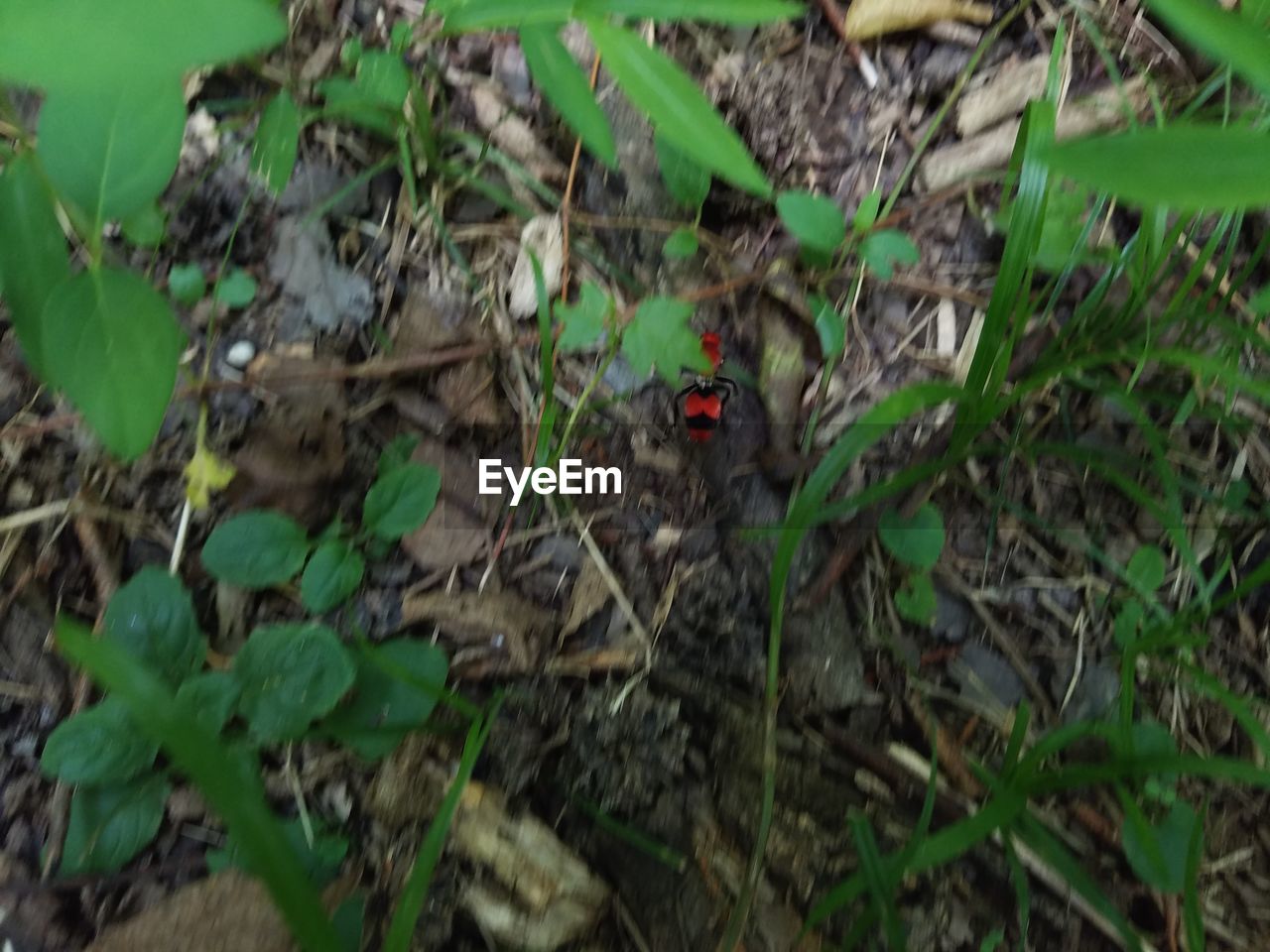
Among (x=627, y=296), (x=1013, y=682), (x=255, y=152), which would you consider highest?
(x=255, y=152)

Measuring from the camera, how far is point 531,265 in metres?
1.15

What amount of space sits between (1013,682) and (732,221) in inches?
29.6

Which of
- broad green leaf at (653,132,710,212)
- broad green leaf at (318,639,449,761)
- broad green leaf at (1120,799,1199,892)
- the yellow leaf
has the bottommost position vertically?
broad green leaf at (1120,799,1199,892)

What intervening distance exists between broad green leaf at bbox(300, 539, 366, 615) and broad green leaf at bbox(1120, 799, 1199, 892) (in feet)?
3.11

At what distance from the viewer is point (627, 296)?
45.8 inches

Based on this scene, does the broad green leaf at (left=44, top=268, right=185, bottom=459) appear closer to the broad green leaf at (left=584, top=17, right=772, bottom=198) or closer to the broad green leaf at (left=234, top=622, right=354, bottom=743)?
the broad green leaf at (left=234, top=622, right=354, bottom=743)

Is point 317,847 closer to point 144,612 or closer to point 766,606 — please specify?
point 144,612

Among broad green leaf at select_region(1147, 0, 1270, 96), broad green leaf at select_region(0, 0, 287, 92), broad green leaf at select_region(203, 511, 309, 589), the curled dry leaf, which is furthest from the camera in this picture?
the curled dry leaf

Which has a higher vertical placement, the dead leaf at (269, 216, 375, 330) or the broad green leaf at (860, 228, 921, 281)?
the dead leaf at (269, 216, 375, 330)

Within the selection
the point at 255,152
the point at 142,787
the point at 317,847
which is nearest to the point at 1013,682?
the point at 317,847

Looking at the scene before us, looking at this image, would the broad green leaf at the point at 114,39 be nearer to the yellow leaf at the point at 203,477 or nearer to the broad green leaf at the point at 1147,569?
the yellow leaf at the point at 203,477

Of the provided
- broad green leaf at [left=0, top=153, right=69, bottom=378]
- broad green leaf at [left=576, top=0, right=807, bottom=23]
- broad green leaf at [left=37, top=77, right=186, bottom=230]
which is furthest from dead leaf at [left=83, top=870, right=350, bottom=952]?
broad green leaf at [left=576, top=0, right=807, bottom=23]

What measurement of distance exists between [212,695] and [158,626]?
0.36ft

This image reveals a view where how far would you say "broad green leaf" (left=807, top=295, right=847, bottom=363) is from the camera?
44.9 inches
